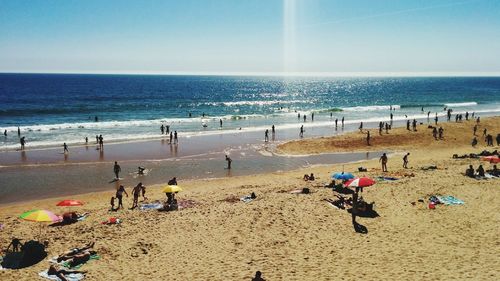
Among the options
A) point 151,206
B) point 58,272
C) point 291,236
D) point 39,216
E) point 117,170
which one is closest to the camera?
point 58,272

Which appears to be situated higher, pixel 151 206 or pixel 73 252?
pixel 73 252

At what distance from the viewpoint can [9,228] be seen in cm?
1523

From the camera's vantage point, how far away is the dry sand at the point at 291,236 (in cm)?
1122

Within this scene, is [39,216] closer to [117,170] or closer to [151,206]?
[151,206]

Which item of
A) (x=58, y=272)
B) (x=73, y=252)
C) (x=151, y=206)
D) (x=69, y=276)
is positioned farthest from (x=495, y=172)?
(x=58, y=272)

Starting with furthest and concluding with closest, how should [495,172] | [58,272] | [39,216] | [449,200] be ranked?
[495,172] < [449,200] < [39,216] < [58,272]

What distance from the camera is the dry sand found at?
1122cm

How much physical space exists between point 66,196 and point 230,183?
29.1 ft

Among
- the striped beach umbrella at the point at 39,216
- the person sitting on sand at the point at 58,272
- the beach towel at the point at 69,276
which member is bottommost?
the beach towel at the point at 69,276

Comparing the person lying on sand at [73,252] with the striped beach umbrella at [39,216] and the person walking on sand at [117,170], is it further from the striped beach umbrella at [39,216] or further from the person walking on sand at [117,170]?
the person walking on sand at [117,170]

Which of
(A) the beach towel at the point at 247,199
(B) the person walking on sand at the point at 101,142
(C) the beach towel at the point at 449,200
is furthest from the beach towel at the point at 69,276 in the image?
(B) the person walking on sand at the point at 101,142

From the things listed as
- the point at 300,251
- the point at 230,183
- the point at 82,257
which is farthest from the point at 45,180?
the point at 300,251

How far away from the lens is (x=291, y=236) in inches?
536

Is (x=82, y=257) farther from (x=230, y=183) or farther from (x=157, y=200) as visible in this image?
(x=230, y=183)
